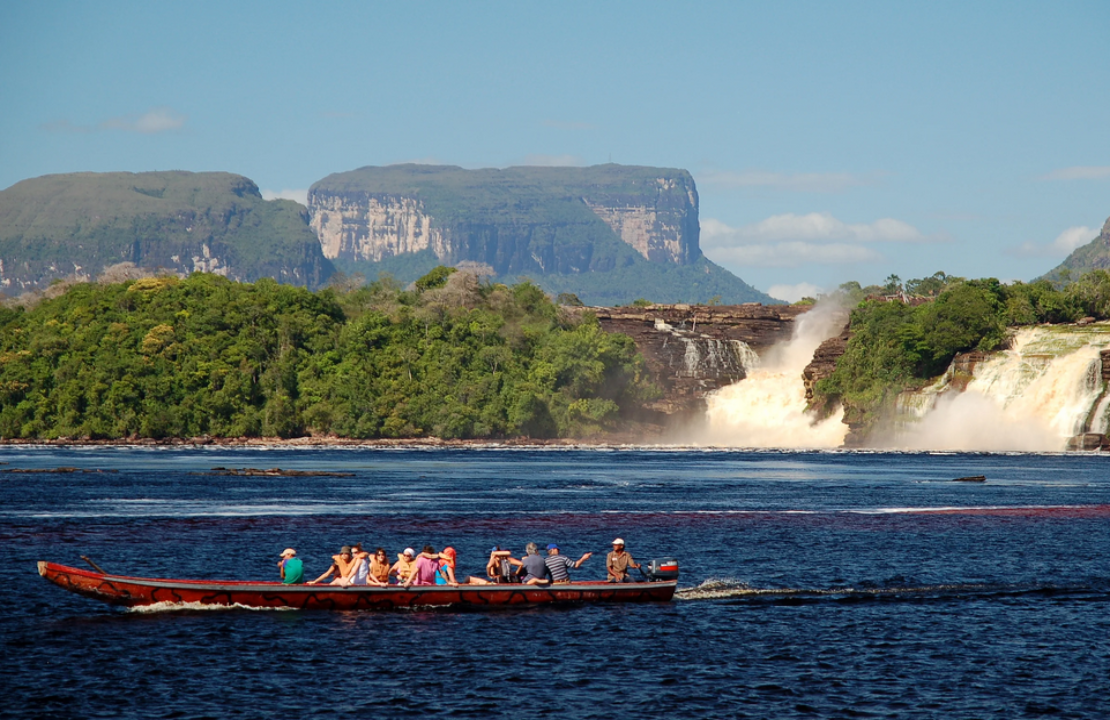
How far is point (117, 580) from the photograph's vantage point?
36.5 meters

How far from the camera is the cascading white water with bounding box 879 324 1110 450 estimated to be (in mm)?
136875

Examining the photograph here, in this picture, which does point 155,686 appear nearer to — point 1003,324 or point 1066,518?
point 1066,518

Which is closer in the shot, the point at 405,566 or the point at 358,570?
the point at 358,570

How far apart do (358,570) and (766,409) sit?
15212 centimetres

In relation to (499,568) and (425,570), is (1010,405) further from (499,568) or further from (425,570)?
(425,570)

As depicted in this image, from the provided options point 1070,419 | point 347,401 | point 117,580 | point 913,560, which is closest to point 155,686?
point 117,580

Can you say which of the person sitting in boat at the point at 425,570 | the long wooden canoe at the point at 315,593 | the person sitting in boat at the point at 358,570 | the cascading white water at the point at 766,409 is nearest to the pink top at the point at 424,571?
the person sitting in boat at the point at 425,570

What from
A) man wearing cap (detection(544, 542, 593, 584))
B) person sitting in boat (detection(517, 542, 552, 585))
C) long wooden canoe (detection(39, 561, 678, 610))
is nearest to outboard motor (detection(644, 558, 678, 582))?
long wooden canoe (detection(39, 561, 678, 610))

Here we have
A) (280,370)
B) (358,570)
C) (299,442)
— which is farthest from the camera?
(280,370)

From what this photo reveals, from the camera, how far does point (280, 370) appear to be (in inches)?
6722

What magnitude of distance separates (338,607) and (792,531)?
27.5m

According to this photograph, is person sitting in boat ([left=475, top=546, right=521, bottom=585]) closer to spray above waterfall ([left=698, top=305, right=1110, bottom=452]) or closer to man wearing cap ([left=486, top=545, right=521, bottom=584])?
man wearing cap ([left=486, top=545, right=521, bottom=584])

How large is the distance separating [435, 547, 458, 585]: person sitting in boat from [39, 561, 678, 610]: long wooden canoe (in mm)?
439

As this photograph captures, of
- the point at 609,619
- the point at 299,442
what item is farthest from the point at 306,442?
the point at 609,619
